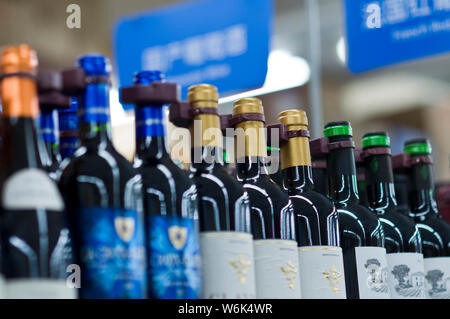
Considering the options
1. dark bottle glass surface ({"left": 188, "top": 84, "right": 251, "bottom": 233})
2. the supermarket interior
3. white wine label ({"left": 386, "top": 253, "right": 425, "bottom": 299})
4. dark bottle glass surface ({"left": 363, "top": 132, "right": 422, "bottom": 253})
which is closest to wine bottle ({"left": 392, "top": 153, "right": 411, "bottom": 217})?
the supermarket interior

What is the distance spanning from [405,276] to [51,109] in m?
0.63

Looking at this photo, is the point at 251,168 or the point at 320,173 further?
the point at 320,173

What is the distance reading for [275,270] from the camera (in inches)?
38.6

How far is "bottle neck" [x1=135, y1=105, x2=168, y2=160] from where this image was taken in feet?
3.04

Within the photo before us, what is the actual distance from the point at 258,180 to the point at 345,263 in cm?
20

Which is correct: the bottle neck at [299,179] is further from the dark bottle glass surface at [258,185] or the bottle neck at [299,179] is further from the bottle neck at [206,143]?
the bottle neck at [206,143]

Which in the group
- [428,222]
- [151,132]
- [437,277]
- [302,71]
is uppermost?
[302,71]

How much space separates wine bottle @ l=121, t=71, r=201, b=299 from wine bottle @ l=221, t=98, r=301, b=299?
13 cm

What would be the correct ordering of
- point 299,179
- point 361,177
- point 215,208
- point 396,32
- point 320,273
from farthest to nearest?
point 396,32, point 361,177, point 299,179, point 320,273, point 215,208

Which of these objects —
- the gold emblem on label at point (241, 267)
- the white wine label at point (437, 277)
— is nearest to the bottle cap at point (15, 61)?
the gold emblem on label at point (241, 267)

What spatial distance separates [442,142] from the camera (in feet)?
15.2

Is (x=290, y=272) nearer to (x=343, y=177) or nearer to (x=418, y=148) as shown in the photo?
(x=343, y=177)

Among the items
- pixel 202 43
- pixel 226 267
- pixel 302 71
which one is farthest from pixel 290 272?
pixel 302 71
